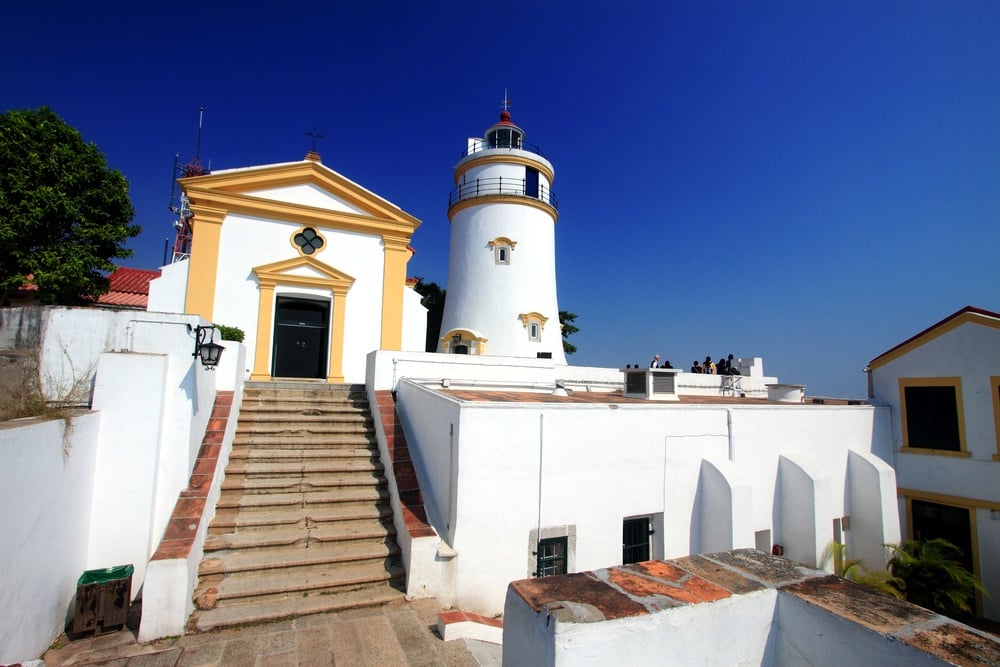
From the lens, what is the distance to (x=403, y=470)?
7.38 meters

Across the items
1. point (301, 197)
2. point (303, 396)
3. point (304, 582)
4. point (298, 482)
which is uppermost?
point (301, 197)

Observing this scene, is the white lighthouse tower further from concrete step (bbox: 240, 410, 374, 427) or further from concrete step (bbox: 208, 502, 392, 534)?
concrete step (bbox: 208, 502, 392, 534)

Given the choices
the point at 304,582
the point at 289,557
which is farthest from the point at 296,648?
the point at 289,557

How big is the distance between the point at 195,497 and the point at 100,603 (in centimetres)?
141

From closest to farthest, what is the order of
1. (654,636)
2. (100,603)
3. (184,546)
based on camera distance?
(654,636) < (100,603) < (184,546)

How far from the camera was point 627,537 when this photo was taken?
771 centimetres

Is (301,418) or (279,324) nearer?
(301,418)

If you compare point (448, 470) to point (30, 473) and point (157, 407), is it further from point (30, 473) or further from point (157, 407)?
point (30, 473)

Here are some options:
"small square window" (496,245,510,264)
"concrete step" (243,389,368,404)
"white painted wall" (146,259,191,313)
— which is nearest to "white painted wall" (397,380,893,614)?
"concrete step" (243,389,368,404)

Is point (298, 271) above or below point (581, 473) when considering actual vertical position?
above

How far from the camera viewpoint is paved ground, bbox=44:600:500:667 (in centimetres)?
443

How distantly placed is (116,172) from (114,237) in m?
1.58

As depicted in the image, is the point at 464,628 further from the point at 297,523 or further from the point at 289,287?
the point at 289,287

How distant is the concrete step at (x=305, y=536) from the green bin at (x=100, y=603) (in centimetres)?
103
